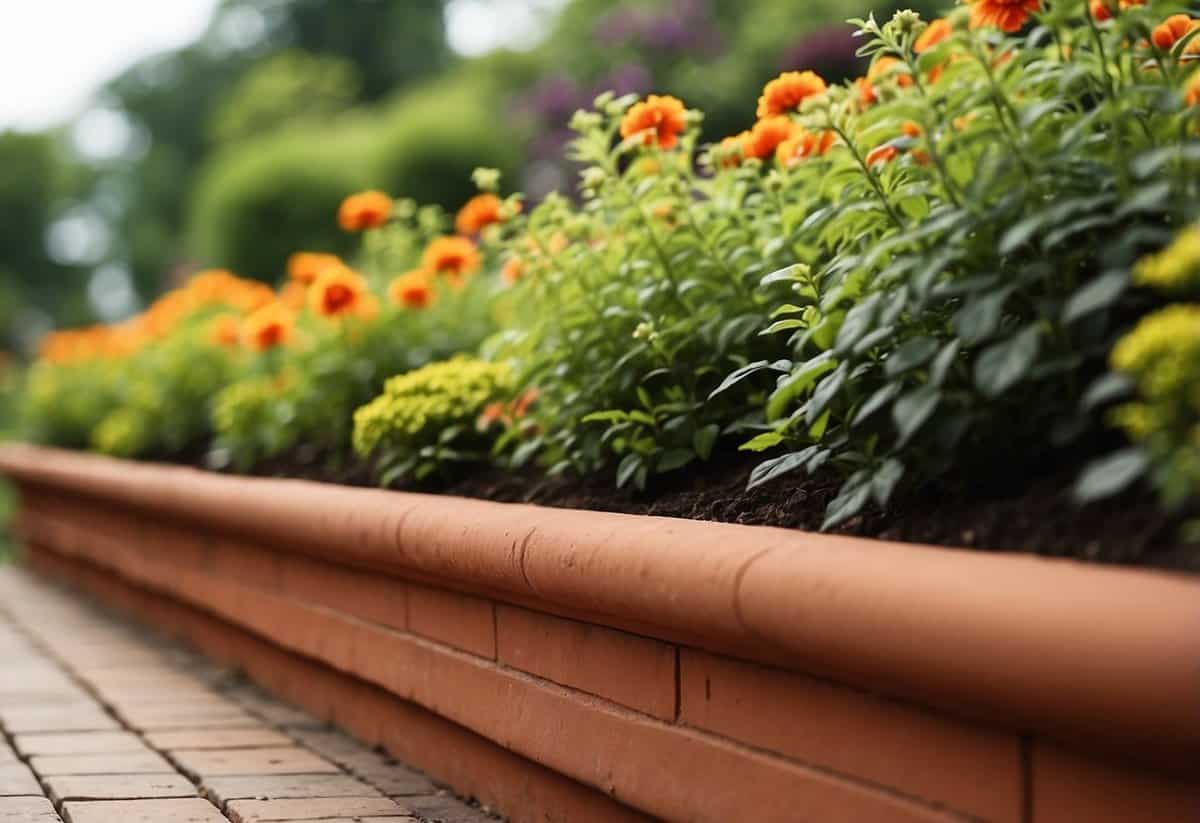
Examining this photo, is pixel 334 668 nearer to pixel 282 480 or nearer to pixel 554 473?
pixel 282 480

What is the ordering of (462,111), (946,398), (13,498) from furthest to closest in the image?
(462,111)
(13,498)
(946,398)

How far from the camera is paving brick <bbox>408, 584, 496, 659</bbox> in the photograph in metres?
2.84

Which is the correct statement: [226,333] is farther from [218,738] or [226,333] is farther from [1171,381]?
[1171,381]

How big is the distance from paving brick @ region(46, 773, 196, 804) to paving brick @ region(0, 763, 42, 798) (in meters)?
0.03

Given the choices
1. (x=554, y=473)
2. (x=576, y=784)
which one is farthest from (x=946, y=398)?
(x=554, y=473)

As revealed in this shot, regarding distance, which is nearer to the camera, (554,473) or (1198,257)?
(1198,257)

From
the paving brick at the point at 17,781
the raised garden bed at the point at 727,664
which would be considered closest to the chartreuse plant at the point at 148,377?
the raised garden bed at the point at 727,664

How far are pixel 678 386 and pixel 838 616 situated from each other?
1159 mm

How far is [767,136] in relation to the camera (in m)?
2.74

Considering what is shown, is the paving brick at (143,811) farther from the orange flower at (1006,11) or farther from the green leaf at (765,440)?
the orange flower at (1006,11)

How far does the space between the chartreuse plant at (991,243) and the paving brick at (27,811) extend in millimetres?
1533

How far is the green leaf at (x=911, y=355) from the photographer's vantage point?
6.20 ft

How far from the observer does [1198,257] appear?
1.41 metres

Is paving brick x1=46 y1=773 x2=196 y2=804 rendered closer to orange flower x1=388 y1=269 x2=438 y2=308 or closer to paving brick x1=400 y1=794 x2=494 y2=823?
paving brick x1=400 y1=794 x2=494 y2=823
